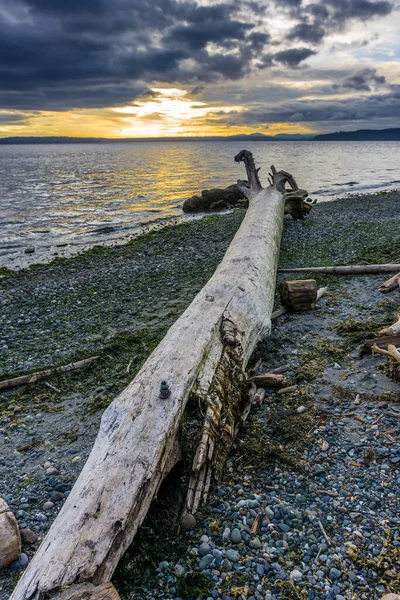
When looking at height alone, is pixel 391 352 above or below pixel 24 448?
above

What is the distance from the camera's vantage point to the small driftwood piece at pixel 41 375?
6.37m

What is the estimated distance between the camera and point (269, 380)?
5637mm

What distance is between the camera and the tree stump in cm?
809

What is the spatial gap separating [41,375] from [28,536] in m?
3.22

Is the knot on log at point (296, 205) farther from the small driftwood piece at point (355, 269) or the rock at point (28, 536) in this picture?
the rock at point (28, 536)

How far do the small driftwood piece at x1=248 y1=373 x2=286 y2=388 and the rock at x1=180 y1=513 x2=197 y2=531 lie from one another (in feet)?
7.53

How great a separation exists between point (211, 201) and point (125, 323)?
1972cm

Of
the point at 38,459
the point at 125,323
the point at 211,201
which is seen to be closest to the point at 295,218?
the point at 211,201

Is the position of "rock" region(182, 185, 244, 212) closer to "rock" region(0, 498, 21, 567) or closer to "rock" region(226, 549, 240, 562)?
"rock" region(0, 498, 21, 567)

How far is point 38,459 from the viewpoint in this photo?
4715 mm

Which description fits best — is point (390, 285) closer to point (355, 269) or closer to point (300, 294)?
point (355, 269)

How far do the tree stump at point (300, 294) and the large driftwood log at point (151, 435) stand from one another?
1.16m

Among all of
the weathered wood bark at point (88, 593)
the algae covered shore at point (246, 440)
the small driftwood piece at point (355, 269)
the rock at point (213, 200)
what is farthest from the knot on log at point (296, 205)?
the weathered wood bark at point (88, 593)

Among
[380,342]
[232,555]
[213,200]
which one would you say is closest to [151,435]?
[232,555]
